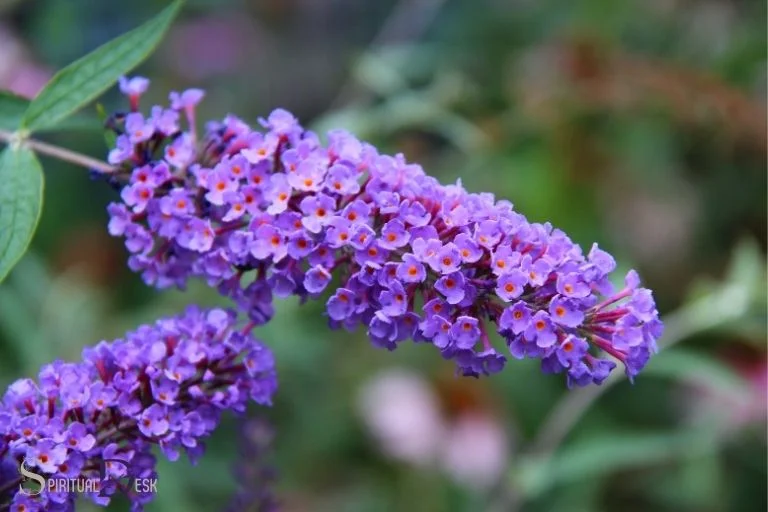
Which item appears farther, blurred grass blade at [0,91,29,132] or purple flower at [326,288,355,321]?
blurred grass blade at [0,91,29,132]

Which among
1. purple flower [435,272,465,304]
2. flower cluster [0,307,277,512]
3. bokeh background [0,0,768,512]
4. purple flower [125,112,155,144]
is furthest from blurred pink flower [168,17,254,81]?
purple flower [435,272,465,304]

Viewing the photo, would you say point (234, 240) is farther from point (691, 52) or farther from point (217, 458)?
point (691, 52)

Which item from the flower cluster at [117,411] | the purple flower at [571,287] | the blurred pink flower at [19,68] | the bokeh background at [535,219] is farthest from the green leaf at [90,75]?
the blurred pink flower at [19,68]

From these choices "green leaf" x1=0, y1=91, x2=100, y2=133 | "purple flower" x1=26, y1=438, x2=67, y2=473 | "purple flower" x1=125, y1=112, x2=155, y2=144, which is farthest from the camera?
"green leaf" x1=0, y1=91, x2=100, y2=133

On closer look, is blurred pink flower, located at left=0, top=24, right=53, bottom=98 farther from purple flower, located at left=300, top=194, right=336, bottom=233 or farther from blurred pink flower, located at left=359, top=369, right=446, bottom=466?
purple flower, located at left=300, top=194, right=336, bottom=233

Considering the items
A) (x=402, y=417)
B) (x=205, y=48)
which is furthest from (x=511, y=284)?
(x=205, y=48)

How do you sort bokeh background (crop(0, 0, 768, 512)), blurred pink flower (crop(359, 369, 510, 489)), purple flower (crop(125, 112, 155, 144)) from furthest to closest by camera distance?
blurred pink flower (crop(359, 369, 510, 489)) < bokeh background (crop(0, 0, 768, 512)) < purple flower (crop(125, 112, 155, 144))
